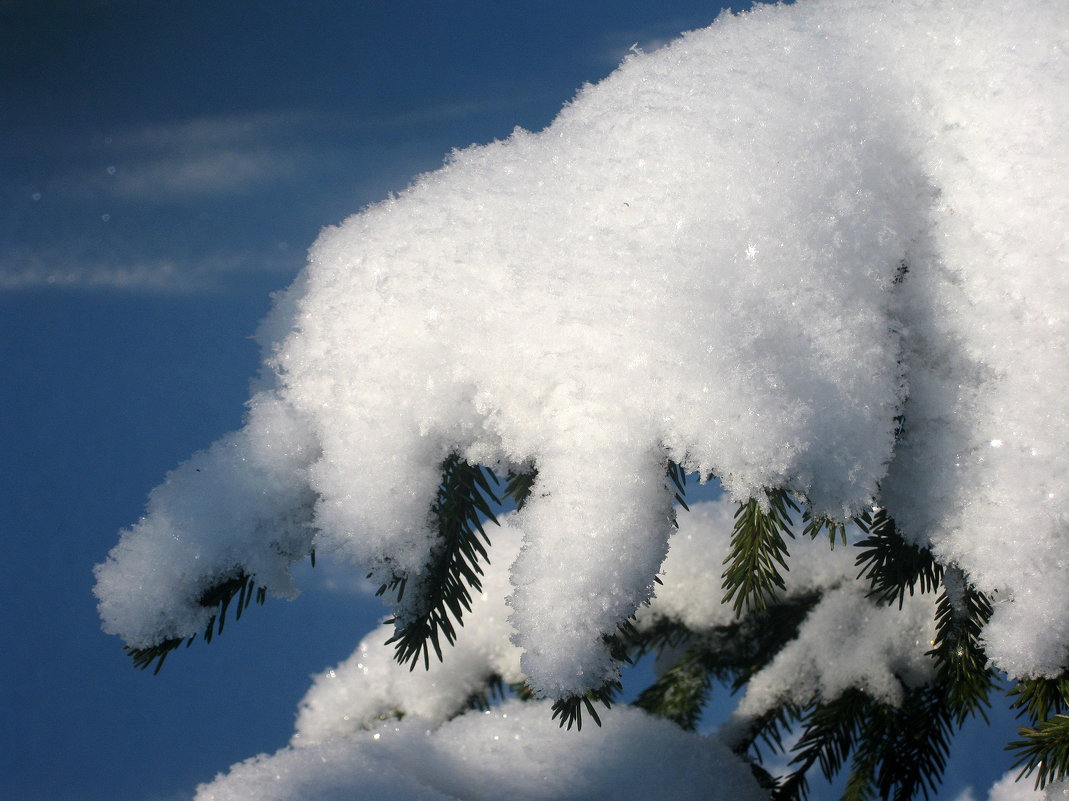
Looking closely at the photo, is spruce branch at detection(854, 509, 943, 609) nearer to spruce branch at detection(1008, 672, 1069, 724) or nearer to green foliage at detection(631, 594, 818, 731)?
spruce branch at detection(1008, 672, 1069, 724)

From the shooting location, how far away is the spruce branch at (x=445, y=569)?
50cm

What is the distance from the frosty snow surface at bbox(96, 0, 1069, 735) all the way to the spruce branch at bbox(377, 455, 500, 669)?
2 centimetres

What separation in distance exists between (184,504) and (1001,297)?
0.53 metres

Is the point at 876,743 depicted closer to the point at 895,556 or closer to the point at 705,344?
the point at 895,556

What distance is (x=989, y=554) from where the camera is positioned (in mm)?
456

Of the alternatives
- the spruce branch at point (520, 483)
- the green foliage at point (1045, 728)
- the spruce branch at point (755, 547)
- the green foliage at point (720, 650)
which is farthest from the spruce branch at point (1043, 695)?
the green foliage at point (720, 650)

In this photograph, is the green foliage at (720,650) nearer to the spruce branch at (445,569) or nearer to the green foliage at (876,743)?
the green foliage at (876,743)

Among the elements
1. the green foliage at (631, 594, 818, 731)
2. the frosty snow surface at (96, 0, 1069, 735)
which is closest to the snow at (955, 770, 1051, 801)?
the green foliage at (631, 594, 818, 731)

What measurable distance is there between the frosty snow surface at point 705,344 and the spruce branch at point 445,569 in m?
0.02

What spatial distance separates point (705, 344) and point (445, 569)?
0.22 metres

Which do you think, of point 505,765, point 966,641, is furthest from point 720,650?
point 966,641

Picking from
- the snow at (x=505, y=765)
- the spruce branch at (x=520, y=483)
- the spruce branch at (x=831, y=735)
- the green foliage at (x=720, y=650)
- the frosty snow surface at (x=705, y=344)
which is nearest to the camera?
the frosty snow surface at (x=705, y=344)

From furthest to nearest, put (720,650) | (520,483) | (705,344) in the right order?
(720,650) < (520,483) < (705,344)

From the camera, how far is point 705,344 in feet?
1.38
